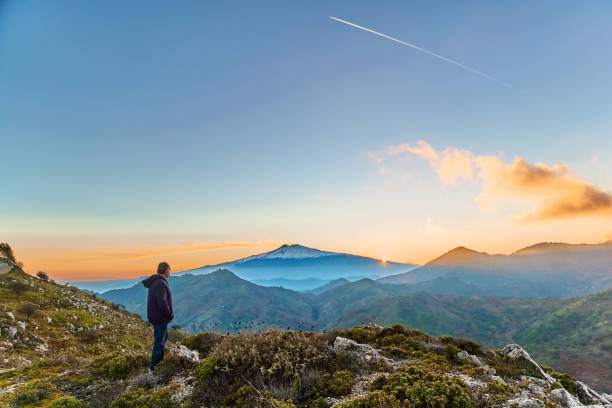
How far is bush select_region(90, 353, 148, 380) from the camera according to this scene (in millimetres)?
10156

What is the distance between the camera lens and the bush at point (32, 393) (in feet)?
27.8

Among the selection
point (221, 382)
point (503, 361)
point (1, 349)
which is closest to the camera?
point (221, 382)

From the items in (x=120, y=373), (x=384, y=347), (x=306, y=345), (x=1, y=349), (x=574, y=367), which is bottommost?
(x=574, y=367)

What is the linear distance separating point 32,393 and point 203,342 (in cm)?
529

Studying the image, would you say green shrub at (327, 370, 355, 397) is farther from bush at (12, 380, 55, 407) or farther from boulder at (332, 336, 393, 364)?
bush at (12, 380, 55, 407)

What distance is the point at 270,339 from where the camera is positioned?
956cm

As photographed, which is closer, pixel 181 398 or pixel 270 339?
pixel 181 398

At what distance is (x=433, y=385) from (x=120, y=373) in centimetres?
1011

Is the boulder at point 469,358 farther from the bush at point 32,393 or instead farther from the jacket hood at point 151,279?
the bush at point 32,393

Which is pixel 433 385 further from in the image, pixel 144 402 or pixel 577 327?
pixel 577 327

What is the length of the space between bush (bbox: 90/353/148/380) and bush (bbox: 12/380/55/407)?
55.7 inches

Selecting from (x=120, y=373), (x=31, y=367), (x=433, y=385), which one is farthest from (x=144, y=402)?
(x=31, y=367)

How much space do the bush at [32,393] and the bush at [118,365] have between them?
1416 millimetres

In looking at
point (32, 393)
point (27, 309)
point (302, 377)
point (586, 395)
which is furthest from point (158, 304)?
point (27, 309)
